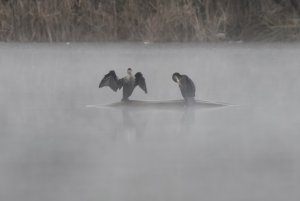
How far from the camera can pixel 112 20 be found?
14.7 metres

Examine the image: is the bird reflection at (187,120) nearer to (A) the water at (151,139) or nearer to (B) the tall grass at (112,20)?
(A) the water at (151,139)

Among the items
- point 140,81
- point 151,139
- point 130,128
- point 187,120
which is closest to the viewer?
point 151,139

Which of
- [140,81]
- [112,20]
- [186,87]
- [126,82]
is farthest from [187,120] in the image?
[112,20]

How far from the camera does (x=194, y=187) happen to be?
12.1ft

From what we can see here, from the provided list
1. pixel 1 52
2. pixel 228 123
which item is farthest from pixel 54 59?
pixel 228 123

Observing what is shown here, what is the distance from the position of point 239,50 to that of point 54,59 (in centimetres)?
317

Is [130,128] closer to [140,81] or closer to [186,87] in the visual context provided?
[186,87]

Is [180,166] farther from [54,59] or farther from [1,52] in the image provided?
[1,52]

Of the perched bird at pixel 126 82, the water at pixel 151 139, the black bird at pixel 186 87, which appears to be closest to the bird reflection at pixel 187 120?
the water at pixel 151 139

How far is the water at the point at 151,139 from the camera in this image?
3658 mm

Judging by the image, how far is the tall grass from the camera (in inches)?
568

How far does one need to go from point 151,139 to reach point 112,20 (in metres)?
9.54

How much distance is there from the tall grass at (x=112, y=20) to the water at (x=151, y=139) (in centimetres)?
319

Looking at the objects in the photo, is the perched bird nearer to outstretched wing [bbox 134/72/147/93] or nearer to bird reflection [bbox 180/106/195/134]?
outstretched wing [bbox 134/72/147/93]
